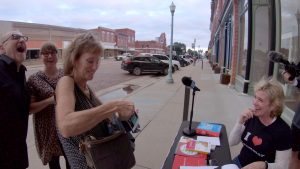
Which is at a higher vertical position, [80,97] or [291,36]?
[291,36]

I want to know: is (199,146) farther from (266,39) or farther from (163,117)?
(266,39)

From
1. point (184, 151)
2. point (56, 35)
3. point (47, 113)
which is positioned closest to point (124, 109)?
point (184, 151)

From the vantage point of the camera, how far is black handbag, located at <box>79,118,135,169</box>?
172 cm

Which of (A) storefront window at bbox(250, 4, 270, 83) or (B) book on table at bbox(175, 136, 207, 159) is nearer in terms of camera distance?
(B) book on table at bbox(175, 136, 207, 159)

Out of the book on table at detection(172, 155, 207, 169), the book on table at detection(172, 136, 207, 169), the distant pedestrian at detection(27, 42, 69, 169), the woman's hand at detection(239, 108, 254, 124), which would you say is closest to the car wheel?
the distant pedestrian at detection(27, 42, 69, 169)

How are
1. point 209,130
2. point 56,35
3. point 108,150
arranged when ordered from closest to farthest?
point 108,150 → point 209,130 → point 56,35

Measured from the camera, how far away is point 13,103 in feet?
7.42

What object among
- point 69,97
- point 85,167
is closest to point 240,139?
point 85,167

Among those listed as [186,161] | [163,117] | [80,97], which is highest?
[80,97]

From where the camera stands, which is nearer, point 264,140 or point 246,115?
point 264,140

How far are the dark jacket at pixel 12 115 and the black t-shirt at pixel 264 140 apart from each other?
197 centimetres

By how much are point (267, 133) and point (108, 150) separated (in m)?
1.34

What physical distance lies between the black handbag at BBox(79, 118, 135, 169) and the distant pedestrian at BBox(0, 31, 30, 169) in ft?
2.78

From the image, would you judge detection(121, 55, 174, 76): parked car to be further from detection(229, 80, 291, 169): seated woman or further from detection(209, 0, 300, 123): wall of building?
detection(229, 80, 291, 169): seated woman
